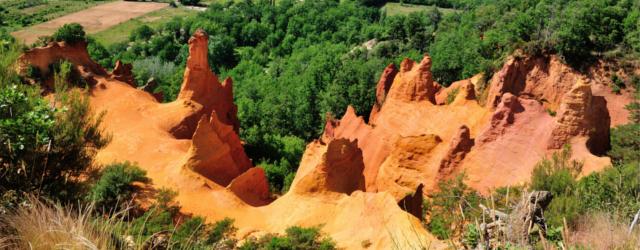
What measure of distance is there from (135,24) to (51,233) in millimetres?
105993

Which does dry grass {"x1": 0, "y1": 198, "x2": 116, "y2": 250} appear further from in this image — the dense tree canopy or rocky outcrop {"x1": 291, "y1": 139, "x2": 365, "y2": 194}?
the dense tree canopy

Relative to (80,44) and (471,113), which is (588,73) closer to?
(471,113)

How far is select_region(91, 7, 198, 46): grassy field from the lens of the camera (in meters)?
95.4

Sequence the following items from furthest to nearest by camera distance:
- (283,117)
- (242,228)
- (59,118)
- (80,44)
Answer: (283,117), (80,44), (242,228), (59,118)

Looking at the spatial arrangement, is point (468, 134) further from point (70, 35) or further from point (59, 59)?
point (70, 35)

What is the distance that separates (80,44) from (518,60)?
24973 millimetres

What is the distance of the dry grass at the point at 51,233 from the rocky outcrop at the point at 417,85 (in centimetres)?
2312

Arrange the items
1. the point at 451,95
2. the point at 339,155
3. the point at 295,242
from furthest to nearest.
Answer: the point at 451,95, the point at 339,155, the point at 295,242

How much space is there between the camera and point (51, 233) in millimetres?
5344

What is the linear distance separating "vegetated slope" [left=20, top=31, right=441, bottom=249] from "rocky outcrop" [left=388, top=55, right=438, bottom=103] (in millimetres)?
6569

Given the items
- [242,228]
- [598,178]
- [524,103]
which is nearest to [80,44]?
[242,228]

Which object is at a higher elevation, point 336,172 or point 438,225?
point 438,225

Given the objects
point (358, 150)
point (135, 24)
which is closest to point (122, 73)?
point (358, 150)

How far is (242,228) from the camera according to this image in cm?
1806
